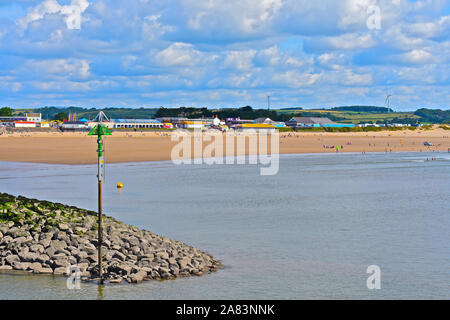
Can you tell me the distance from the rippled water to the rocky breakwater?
2.05 ft

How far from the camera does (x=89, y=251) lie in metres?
21.9

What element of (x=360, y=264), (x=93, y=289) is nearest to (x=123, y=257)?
(x=93, y=289)

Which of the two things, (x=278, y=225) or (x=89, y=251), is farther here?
(x=278, y=225)

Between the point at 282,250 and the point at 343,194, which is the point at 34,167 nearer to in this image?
the point at 343,194

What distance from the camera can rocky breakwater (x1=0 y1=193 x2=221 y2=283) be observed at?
67.7 ft

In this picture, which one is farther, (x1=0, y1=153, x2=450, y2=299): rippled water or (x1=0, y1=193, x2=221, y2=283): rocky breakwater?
(x1=0, y1=193, x2=221, y2=283): rocky breakwater

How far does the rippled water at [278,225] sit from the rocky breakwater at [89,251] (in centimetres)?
63

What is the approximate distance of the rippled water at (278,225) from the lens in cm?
1980

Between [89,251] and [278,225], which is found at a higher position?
[89,251]

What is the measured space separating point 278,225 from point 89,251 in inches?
446

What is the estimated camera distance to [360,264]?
2288 centimetres
